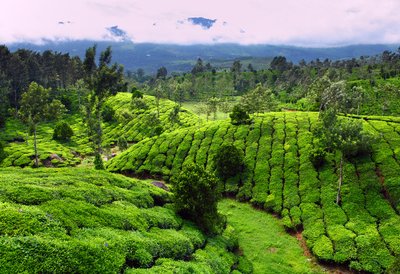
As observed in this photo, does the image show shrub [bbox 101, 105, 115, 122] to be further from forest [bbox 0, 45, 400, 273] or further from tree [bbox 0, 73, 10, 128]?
tree [bbox 0, 73, 10, 128]

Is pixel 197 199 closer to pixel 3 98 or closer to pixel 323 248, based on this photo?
pixel 323 248

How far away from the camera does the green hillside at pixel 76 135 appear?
91688 millimetres

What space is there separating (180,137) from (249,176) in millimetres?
24408

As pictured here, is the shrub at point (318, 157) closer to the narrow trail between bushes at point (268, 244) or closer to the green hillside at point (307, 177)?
the green hillside at point (307, 177)

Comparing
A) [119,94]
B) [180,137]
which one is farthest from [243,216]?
[119,94]

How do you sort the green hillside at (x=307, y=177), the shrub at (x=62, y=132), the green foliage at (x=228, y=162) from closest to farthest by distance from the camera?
the green hillside at (x=307, y=177)
the green foliage at (x=228, y=162)
the shrub at (x=62, y=132)

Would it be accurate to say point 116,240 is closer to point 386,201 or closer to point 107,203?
point 107,203

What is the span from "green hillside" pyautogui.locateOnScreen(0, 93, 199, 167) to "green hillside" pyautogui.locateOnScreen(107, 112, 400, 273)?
2282 cm

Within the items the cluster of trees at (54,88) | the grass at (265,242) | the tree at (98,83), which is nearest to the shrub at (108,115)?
the cluster of trees at (54,88)

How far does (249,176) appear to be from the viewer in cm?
6700

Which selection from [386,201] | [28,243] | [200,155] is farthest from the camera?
[200,155]

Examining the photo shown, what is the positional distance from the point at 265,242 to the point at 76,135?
94284 millimetres

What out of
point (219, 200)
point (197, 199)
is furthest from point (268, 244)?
point (197, 199)

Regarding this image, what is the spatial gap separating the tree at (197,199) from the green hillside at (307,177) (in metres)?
15.8
